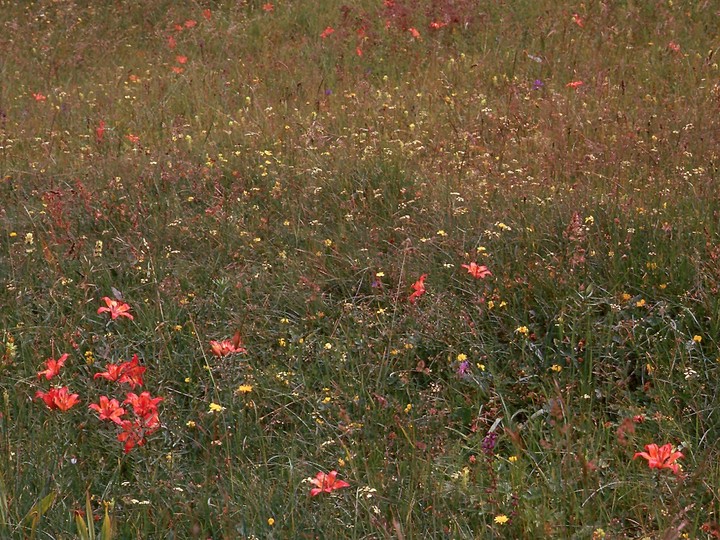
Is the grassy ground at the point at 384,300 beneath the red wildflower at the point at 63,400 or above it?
beneath

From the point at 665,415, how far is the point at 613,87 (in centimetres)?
312

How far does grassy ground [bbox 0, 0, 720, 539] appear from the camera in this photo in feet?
7.16

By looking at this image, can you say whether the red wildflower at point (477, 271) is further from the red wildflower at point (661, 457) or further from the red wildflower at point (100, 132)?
the red wildflower at point (100, 132)

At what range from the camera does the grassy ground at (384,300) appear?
218 centimetres

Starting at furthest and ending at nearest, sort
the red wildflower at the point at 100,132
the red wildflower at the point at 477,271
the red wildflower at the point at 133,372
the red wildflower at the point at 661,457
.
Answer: the red wildflower at the point at 100,132 < the red wildflower at the point at 477,271 < the red wildflower at the point at 133,372 < the red wildflower at the point at 661,457

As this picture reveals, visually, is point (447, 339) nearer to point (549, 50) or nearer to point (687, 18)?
point (549, 50)

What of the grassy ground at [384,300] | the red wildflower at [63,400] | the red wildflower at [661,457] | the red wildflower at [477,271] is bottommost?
the grassy ground at [384,300]

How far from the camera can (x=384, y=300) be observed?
3146 millimetres

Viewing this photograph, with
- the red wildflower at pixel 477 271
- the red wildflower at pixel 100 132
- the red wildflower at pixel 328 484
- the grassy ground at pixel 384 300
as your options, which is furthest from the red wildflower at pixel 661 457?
the red wildflower at pixel 100 132

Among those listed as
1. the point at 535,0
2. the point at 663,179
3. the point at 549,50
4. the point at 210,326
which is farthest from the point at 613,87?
the point at 210,326

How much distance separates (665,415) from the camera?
2.48 meters

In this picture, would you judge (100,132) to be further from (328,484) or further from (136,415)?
(328,484)

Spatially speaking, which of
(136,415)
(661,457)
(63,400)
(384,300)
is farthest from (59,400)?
(661,457)

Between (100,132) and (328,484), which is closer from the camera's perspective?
(328,484)
